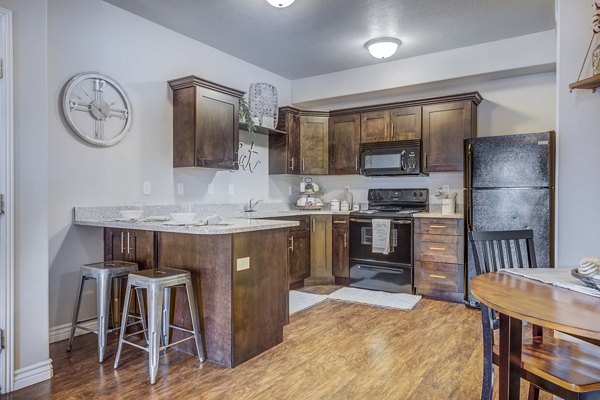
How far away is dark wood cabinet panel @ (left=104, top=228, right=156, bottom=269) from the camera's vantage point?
2887mm

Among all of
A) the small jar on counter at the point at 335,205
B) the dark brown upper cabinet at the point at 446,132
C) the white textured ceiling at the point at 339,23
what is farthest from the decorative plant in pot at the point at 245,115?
the dark brown upper cabinet at the point at 446,132

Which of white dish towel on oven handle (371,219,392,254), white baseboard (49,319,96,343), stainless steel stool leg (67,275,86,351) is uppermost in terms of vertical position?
white dish towel on oven handle (371,219,392,254)

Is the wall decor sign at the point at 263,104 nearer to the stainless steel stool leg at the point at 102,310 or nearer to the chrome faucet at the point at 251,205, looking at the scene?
the chrome faucet at the point at 251,205

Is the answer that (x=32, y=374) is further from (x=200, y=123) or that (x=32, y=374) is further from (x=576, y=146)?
→ (x=576, y=146)

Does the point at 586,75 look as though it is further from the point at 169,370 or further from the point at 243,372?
the point at 169,370

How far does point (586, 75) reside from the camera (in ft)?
6.64

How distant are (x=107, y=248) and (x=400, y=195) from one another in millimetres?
3392

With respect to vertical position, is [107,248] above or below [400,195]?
below

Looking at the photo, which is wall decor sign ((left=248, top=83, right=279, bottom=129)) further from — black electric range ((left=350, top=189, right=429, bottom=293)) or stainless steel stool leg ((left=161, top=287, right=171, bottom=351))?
stainless steel stool leg ((left=161, top=287, right=171, bottom=351))

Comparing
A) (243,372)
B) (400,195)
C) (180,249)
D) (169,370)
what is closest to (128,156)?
(180,249)

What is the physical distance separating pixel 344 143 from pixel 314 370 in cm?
323

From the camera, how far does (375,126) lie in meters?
4.79

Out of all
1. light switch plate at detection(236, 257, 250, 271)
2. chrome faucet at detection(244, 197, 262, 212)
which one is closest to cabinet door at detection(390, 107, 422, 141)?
chrome faucet at detection(244, 197, 262, 212)

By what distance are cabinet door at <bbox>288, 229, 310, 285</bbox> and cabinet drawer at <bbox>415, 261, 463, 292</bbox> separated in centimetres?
133
